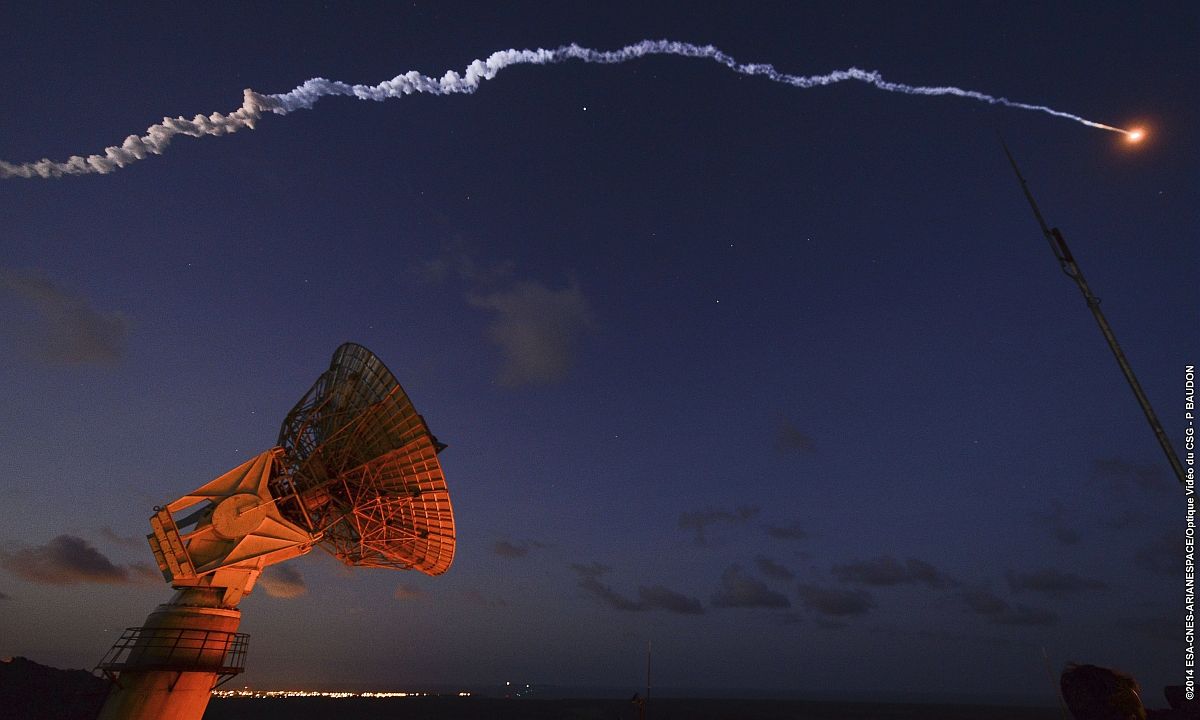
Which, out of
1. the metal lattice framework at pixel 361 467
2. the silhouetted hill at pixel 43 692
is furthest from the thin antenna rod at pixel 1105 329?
the silhouetted hill at pixel 43 692

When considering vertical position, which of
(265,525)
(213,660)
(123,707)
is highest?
(265,525)

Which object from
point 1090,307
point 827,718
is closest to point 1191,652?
point 1090,307

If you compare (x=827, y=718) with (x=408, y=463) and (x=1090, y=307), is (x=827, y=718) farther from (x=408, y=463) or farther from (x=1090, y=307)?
(x=1090, y=307)

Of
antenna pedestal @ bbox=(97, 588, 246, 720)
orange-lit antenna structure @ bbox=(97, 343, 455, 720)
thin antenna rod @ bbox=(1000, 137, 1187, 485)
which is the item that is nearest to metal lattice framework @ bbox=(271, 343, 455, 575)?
orange-lit antenna structure @ bbox=(97, 343, 455, 720)

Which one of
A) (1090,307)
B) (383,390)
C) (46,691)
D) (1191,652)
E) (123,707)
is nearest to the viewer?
(1090,307)

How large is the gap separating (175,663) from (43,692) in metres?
64.6

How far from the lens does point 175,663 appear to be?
29094 mm

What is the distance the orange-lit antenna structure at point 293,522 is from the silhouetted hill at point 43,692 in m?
46.0

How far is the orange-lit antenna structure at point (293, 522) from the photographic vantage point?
29.5 metres

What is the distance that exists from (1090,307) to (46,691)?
100411 mm

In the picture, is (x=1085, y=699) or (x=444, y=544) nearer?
(x=444, y=544)

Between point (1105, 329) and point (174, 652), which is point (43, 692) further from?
point (1105, 329)

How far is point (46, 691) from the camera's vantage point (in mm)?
72500

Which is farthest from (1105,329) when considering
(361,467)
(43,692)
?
(43,692)
